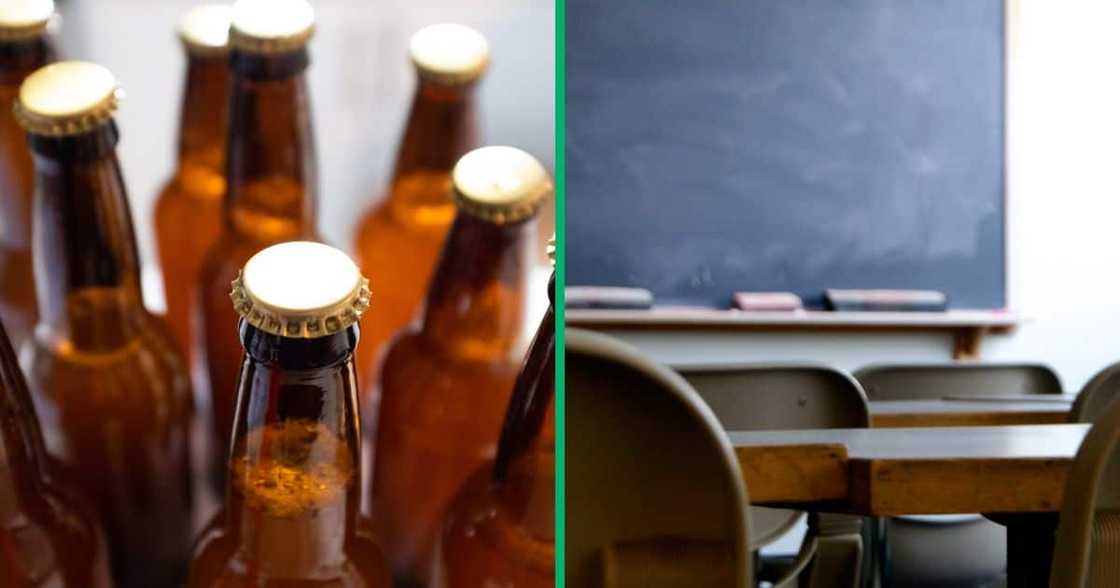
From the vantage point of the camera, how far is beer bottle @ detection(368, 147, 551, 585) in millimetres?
461

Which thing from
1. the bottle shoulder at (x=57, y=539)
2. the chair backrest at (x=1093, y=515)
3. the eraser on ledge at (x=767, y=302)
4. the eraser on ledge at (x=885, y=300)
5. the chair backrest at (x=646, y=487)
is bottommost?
the eraser on ledge at (x=885, y=300)

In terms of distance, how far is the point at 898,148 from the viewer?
278cm

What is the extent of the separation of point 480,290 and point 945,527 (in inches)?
55.2

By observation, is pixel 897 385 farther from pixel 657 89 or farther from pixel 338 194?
pixel 338 194

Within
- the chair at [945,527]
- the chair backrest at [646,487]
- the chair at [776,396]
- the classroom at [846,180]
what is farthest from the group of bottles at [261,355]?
the classroom at [846,180]

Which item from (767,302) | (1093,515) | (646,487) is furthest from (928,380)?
(646,487)

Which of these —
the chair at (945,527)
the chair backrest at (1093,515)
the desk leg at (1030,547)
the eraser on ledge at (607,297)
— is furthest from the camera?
the eraser on ledge at (607,297)

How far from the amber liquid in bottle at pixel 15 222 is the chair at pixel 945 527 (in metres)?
1.33

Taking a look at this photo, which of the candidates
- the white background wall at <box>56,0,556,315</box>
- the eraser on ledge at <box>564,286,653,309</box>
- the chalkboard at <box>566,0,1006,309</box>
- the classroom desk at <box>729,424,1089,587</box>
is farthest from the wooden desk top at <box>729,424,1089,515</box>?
the chalkboard at <box>566,0,1006,309</box>

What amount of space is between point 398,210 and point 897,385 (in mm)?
1483

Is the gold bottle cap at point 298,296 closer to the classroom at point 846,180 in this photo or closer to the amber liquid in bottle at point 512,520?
the amber liquid in bottle at point 512,520

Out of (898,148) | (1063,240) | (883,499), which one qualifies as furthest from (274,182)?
(1063,240)

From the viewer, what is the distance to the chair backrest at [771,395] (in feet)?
4.24

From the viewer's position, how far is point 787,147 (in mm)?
2766
